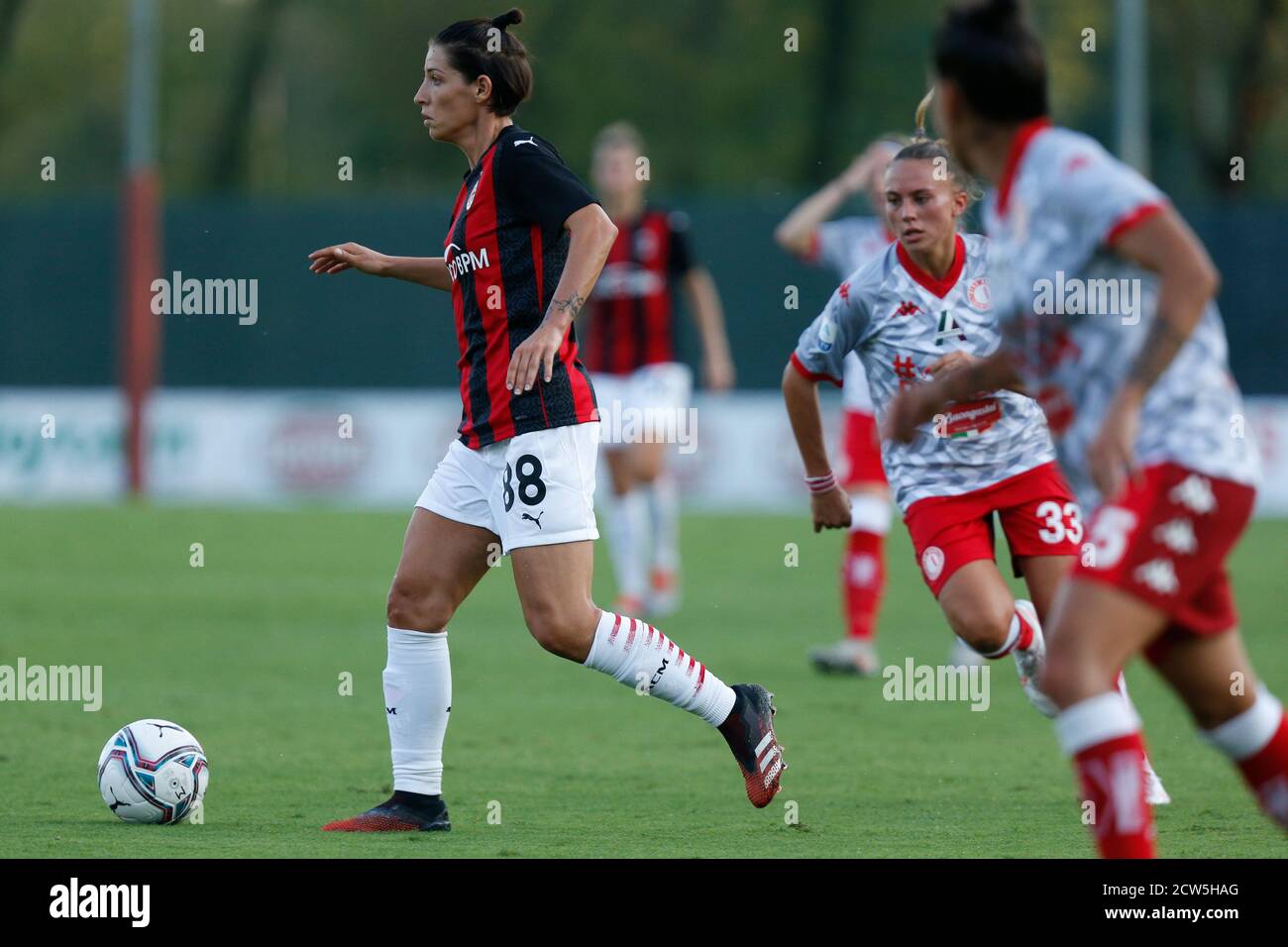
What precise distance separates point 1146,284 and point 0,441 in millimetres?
18378

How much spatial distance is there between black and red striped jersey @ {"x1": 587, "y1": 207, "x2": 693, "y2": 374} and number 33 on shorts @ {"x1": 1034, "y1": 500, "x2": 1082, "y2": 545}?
641 cm

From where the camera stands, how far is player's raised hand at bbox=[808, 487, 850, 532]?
6113 mm

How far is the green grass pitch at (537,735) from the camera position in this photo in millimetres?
5512

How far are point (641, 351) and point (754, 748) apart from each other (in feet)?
22.2

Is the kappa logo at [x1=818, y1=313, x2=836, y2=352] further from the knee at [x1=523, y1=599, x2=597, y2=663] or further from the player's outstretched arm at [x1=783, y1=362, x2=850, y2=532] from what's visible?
the knee at [x1=523, y1=599, x2=597, y2=663]

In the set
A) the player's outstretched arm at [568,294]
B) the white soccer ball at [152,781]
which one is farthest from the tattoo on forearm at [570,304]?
the white soccer ball at [152,781]

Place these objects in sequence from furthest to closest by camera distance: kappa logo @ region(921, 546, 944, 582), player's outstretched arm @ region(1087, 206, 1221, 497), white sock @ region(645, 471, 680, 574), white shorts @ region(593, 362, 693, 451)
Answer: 1. white shorts @ region(593, 362, 693, 451)
2. white sock @ region(645, 471, 680, 574)
3. kappa logo @ region(921, 546, 944, 582)
4. player's outstretched arm @ region(1087, 206, 1221, 497)

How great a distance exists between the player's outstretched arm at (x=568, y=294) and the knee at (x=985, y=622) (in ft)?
5.16

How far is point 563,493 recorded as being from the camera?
18.0ft

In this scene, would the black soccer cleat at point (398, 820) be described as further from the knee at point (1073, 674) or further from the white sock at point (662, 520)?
the white sock at point (662, 520)

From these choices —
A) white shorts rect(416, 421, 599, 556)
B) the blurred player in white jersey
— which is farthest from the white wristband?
the blurred player in white jersey
